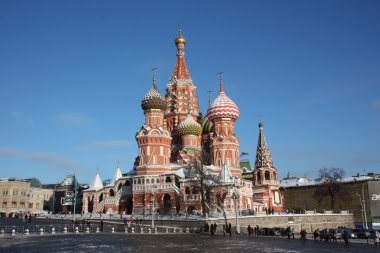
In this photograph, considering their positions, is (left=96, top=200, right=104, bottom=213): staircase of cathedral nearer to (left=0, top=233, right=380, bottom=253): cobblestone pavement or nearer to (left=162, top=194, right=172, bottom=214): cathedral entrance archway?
(left=162, top=194, right=172, bottom=214): cathedral entrance archway

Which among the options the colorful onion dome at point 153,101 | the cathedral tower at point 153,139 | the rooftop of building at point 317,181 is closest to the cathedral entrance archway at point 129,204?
the cathedral tower at point 153,139

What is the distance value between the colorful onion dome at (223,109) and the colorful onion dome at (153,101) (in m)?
8.64

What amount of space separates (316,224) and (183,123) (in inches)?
1020

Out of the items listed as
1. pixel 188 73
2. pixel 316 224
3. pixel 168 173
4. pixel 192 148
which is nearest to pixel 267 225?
pixel 316 224

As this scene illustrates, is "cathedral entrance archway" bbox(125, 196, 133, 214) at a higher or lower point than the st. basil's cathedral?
lower

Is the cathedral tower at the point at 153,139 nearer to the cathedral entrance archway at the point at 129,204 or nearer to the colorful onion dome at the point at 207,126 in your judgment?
the cathedral entrance archway at the point at 129,204

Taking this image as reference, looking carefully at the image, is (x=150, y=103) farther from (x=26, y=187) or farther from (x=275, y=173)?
(x=26, y=187)

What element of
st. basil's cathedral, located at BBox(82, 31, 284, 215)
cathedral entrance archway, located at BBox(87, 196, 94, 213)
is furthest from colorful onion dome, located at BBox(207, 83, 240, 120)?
cathedral entrance archway, located at BBox(87, 196, 94, 213)

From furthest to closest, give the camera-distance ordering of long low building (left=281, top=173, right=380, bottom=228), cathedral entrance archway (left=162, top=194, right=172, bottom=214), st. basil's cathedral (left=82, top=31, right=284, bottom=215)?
long low building (left=281, top=173, right=380, bottom=228), cathedral entrance archway (left=162, top=194, right=172, bottom=214), st. basil's cathedral (left=82, top=31, right=284, bottom=215)

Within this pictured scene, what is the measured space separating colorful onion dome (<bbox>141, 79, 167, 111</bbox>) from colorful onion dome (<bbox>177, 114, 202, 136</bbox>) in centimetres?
498

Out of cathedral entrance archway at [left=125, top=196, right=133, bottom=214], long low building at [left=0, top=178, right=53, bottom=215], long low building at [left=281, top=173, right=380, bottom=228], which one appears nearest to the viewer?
cathedral entrance archway at [left=125, top=196, right=133, bottom=214]

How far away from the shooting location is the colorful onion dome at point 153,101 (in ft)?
202

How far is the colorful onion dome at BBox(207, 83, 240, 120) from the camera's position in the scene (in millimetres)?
65062

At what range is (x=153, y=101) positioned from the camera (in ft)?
202
